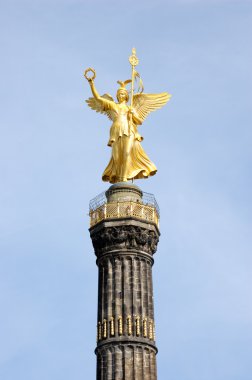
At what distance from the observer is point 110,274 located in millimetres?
56500

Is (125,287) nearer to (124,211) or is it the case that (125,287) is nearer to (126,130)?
(124,211)

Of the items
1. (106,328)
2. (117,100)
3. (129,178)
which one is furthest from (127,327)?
(117,100)

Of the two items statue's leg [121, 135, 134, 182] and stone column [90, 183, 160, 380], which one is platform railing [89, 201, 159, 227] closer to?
stone column [90, 183, 160, 380]

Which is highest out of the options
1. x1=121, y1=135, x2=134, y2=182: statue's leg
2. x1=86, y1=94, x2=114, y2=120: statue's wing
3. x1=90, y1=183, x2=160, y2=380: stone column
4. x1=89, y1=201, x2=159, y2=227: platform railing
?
x1=86, y1=94, x2=114, y2=120: statue's wing

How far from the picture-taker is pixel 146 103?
6366 cm

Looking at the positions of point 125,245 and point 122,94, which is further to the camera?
point 122,94

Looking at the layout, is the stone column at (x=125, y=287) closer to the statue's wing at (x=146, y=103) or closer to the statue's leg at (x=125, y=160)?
the statue's leg at (x=125, y=160)

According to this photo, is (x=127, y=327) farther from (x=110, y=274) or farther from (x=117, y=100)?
(x=117, y=100)

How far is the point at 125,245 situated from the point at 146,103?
11.9m

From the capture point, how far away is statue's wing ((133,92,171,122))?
63156mm

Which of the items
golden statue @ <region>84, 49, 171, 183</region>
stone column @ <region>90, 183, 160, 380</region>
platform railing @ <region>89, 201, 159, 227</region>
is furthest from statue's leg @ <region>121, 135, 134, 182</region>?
platform railing @ <region>89, 201, 159, 227</region>

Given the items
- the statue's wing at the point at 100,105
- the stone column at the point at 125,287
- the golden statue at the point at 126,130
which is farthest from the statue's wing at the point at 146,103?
the stone column at the point at 125,287

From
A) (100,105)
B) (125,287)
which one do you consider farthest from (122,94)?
(125,287)

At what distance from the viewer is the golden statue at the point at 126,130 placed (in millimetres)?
60656
